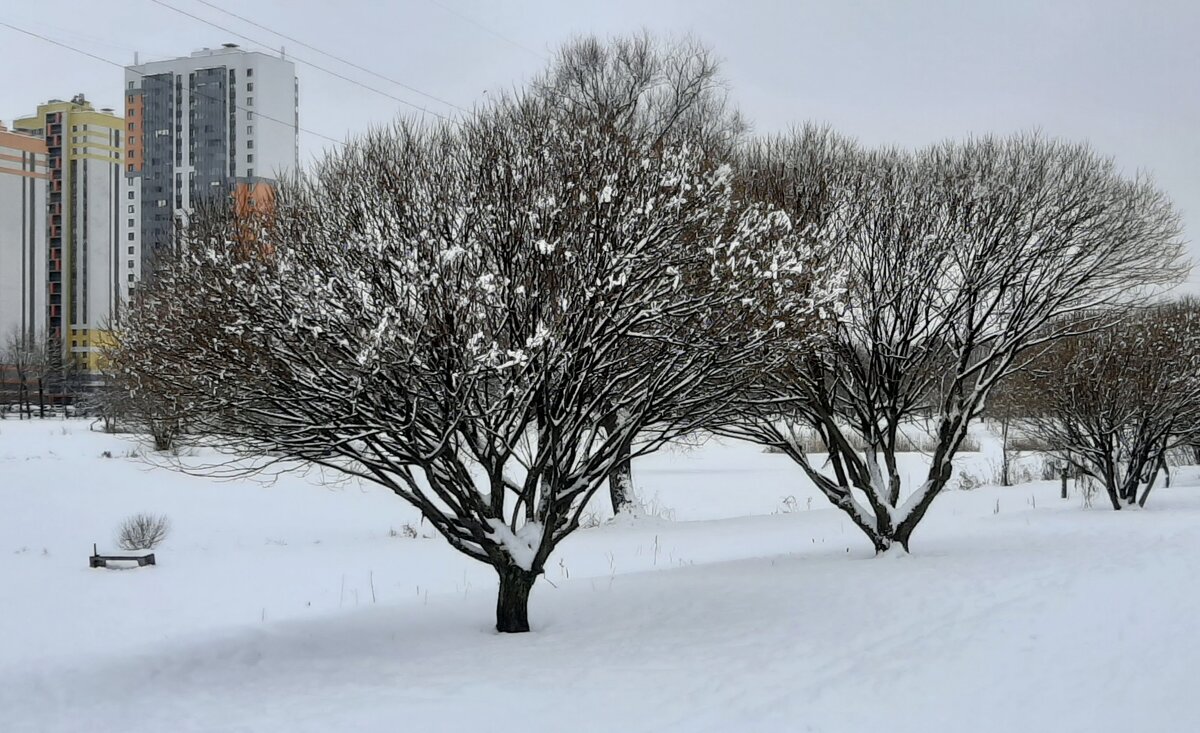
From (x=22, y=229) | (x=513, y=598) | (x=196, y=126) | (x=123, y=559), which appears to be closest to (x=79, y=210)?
(x=22, y=229)

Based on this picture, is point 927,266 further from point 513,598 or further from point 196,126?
point 196,126

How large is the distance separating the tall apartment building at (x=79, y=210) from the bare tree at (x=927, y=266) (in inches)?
3904

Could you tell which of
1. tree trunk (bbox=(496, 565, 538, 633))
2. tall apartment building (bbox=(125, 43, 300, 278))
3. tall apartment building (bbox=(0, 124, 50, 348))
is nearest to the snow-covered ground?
tree trunk (bbox=(496, 565, 538, 633))

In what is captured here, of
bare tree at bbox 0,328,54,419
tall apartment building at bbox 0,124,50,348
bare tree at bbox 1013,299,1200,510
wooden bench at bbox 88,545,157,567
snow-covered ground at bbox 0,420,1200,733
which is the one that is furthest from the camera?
tall apartment building at bbox 0,124,50,348

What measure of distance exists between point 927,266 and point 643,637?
6.88 metres

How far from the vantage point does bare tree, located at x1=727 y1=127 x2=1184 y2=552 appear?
44.2 ft

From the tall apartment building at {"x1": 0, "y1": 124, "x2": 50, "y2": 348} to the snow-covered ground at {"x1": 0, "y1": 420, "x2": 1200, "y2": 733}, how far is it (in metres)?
84.1

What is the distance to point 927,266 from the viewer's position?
1344cm

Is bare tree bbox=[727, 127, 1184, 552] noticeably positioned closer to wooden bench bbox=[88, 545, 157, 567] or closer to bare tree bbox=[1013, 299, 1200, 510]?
bare tree bbox=[1013, 299, 1200, 510]

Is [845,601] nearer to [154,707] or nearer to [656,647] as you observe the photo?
[656,647]

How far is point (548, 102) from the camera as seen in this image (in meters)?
11.0

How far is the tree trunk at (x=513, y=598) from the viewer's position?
965 cm

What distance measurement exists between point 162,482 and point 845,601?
23.4 metres

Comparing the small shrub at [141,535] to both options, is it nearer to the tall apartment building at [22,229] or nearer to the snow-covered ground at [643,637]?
the snow-covered ground at [643,637]
